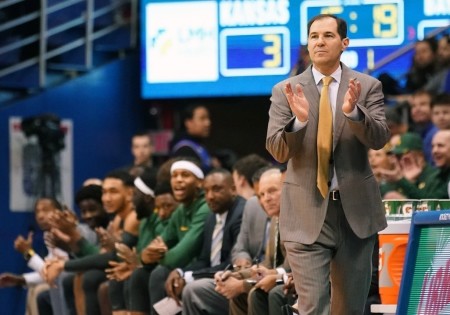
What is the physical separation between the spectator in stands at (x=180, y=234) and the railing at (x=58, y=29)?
4986mm

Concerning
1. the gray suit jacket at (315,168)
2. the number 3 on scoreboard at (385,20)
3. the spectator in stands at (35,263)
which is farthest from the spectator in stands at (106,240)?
the gray suit jacket at (315,168)

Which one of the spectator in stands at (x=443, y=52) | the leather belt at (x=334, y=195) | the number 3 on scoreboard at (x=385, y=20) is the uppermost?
the number 3 on scoreboard at (x=385, y=20)

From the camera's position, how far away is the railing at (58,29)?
14508 millimetres

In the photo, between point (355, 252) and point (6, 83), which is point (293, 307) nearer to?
point (355, 252)

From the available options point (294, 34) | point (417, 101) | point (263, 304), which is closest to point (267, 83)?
point (294, 34)

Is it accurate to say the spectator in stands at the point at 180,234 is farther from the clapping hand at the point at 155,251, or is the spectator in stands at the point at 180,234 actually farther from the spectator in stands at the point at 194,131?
the spectator in stands at the point at 194,131

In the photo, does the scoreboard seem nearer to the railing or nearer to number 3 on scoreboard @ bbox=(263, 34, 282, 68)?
number 3 on scoreboard @ bbox=(263, 34, 282, 68)

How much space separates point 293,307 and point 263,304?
2.86 feet

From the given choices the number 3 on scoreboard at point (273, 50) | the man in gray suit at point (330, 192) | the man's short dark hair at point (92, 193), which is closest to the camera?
the man in gray suit at point (330, 192)

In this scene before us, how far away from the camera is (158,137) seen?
14898mm

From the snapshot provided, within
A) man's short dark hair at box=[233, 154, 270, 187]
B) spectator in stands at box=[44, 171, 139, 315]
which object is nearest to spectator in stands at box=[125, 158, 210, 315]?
man's short dark hair at box=[233, 154, 270, 187]

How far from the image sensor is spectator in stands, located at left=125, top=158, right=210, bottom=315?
9625mm

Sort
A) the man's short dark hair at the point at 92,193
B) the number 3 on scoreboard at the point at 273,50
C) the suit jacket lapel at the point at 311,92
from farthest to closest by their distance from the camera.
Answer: the number 3 on scoreboard at the point at 273,50
the man's short dark hair at the point at 92,193
the suit jacket lapel at the point at 311,92

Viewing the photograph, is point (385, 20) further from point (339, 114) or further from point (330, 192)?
point (330, 192)
